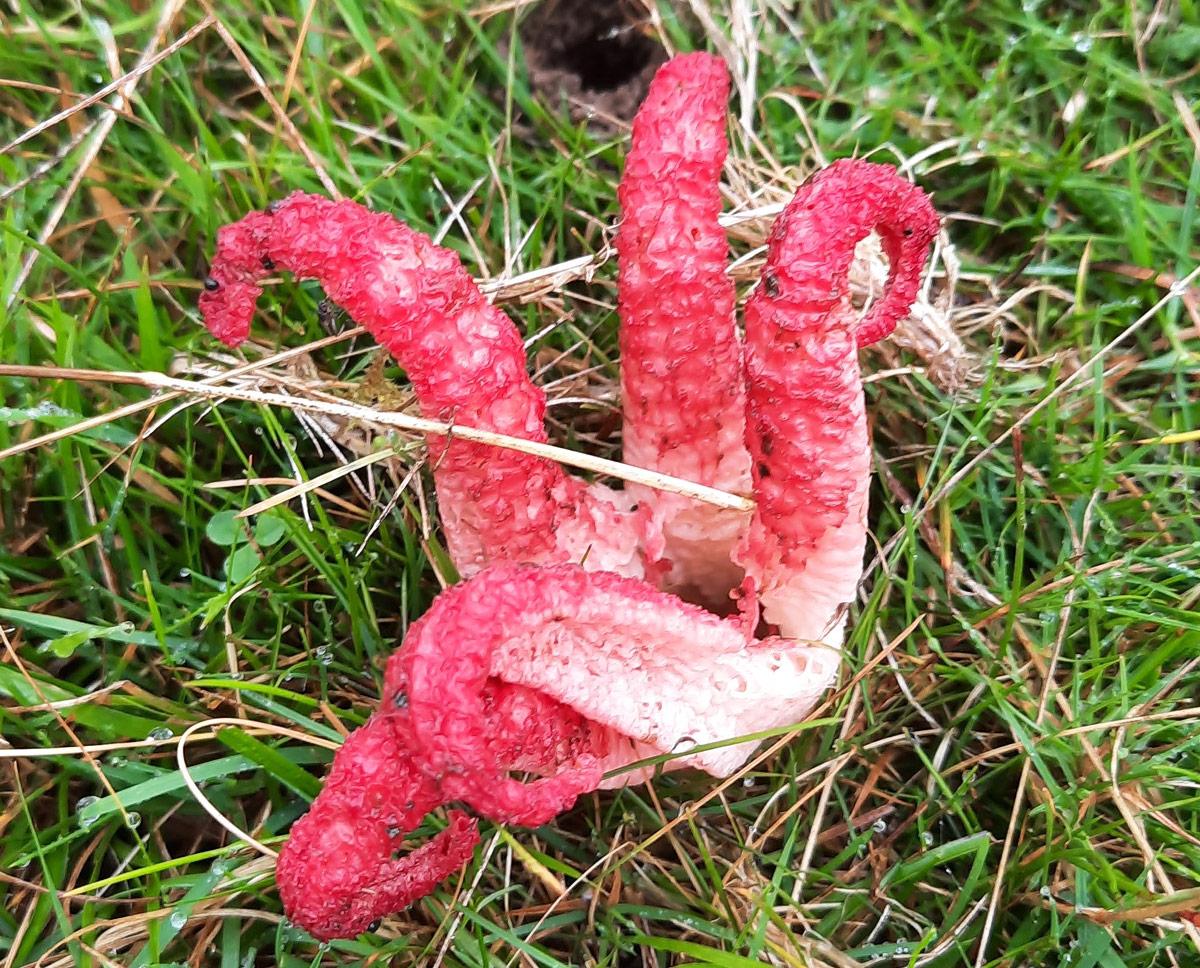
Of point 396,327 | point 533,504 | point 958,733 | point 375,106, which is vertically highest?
point 375,106

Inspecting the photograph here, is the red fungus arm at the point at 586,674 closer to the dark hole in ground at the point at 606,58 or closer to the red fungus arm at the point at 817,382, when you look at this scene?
the red fungus arm at the point at 817,382

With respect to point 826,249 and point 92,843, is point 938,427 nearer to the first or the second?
point 826,249

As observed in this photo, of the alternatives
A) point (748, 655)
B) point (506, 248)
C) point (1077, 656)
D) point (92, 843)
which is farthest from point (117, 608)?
point (1077, 656)

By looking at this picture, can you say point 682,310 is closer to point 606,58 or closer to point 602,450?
point 602,450

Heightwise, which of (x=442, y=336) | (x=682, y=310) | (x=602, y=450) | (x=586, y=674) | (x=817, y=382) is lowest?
(x=602, y=450)

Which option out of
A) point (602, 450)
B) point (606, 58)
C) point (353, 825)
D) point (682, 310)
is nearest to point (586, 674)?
point (353, 825)

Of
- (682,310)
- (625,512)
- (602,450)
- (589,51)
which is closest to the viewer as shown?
(682,310)
